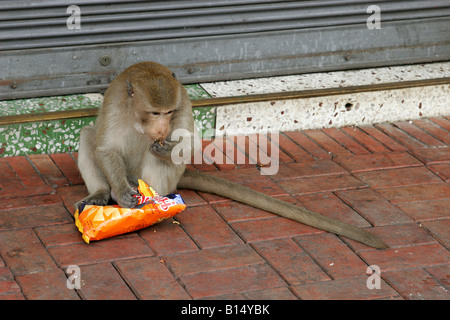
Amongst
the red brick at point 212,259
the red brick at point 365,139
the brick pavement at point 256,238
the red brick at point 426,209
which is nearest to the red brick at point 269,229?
the brick pavement at point 256,238

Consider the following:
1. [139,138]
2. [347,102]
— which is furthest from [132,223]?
[347,102]

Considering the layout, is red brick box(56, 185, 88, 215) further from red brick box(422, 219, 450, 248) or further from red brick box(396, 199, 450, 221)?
red brick box(422, 219, 450, 248)

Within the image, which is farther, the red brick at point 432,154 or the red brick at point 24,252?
the red brick at point 432,154

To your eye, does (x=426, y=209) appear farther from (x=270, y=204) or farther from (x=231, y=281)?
(x=231, y=281)

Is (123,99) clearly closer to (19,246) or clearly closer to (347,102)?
(19,246)

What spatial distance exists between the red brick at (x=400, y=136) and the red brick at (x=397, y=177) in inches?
15.3

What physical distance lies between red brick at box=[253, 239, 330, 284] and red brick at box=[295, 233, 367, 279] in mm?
40

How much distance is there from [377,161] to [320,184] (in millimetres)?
527

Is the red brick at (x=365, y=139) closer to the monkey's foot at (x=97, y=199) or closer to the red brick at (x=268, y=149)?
the red brick at (x=268, y=149)

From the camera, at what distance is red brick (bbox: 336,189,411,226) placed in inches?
172

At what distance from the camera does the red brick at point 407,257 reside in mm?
3936

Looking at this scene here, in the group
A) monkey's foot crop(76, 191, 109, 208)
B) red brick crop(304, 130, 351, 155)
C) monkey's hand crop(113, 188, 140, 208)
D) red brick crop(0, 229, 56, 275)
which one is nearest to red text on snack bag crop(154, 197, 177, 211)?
monkey's hand crop(113, 188, 140, 208)

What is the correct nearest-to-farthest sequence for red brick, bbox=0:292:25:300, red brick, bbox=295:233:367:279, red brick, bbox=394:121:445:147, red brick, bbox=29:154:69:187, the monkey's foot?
red brick, bbox=0:292:25:300 → red brick, bbox=295:233:367:279 → the monkey's foot → red brick, bbox=29:154:69:187 → red brick, bbox=394:121:445:147

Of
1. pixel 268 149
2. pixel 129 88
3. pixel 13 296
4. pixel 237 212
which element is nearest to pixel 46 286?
pixel 13 296
